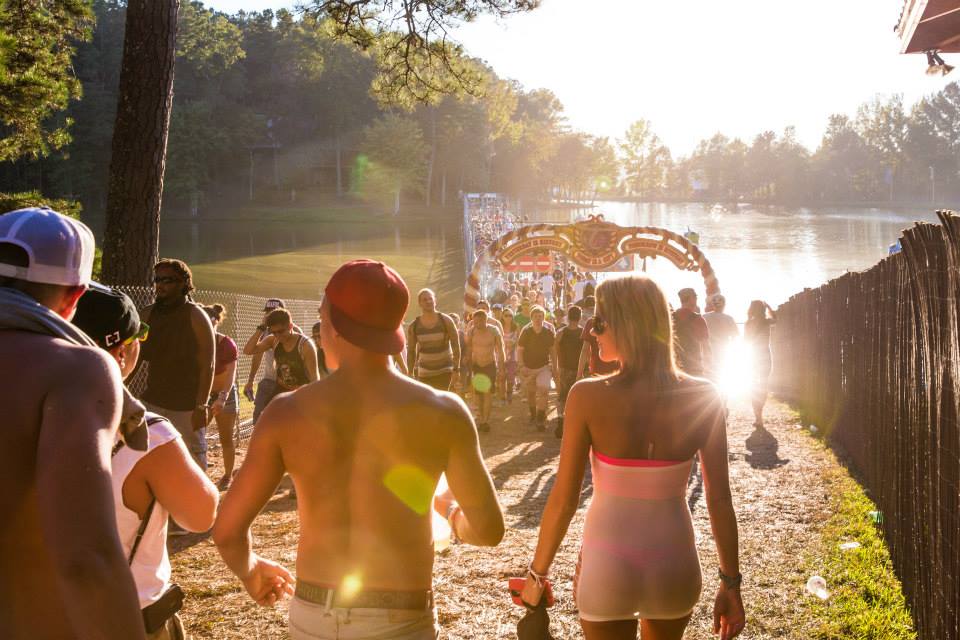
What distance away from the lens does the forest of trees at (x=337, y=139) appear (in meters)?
77.4

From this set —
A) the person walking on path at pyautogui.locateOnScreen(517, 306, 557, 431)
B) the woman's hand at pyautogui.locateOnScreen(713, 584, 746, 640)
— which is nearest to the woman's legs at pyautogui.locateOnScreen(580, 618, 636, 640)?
the woman's hand at pyautogui.locateOnScreen(713, 584, 746, 640)

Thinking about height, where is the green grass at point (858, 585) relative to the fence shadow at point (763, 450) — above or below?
A: above

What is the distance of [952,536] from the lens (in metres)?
4.25

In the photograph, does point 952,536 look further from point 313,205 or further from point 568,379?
point 313,205

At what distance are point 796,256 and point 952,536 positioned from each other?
290ft

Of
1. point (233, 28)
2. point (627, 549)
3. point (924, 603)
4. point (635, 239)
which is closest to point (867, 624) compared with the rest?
point (924, 603)

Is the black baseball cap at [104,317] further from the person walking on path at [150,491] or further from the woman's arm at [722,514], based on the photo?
the woman's arm at [722,514]

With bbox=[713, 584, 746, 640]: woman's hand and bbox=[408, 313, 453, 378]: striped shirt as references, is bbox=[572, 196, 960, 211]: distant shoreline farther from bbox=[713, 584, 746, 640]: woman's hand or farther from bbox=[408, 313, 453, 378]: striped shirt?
bbox=[713, 584, 746, 640]: woman's hand

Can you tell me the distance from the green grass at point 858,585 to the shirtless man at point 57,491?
455cm

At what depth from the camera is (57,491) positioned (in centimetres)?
→ 162

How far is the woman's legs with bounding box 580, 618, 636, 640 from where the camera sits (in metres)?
2.99

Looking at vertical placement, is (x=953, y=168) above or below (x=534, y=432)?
above

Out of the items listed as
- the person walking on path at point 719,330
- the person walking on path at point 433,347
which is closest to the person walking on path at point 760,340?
the person walking on path at point 719,330

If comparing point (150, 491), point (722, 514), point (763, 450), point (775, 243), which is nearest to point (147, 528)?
point (150, 491)
